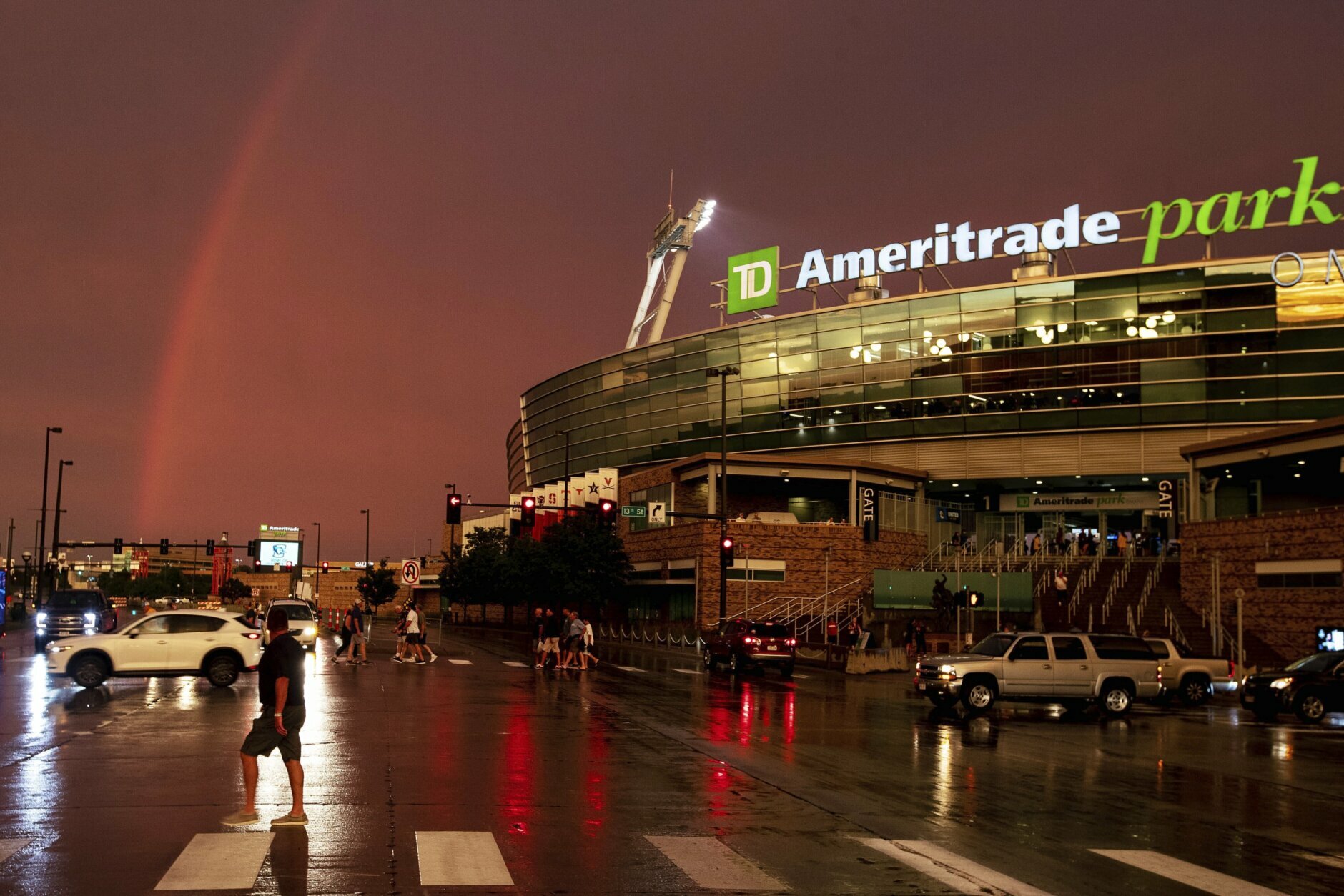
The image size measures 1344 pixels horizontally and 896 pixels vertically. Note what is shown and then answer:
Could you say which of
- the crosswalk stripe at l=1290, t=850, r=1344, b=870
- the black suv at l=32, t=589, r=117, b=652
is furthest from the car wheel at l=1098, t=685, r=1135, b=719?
the black suv at l=32, t=589, r=117, b=652

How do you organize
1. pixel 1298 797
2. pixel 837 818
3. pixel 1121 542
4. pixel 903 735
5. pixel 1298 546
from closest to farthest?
pixel 837 818 → pixel 1298 797 → pixel 903 735 → pixel 1298 546 → pixel 1121 542

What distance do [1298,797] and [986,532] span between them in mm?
65274

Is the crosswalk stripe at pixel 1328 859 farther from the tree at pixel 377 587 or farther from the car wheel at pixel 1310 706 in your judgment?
the tree at pixel 377 587

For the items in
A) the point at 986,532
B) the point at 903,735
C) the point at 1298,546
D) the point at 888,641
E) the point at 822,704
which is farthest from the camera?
the point at 986,532

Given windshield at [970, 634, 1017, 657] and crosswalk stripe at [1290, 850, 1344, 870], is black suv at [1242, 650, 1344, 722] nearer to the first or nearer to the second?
windshield at [970, 634, 1017, 657]

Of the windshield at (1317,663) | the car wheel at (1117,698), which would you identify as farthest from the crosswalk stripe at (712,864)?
the windshield at (1317,663)

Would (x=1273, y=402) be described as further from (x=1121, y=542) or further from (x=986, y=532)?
(x=986, y=532)

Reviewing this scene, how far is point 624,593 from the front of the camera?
74.6 metres

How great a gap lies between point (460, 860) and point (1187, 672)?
2467cm

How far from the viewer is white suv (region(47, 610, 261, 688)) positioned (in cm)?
2539

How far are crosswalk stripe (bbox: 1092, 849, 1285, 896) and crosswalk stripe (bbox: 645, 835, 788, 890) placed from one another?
3183 mm

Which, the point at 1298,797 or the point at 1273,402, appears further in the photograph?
the point at 1273,402

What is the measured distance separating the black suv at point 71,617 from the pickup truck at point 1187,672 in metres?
29.2

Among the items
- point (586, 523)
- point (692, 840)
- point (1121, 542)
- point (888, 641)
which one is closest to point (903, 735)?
point (692, 840)
